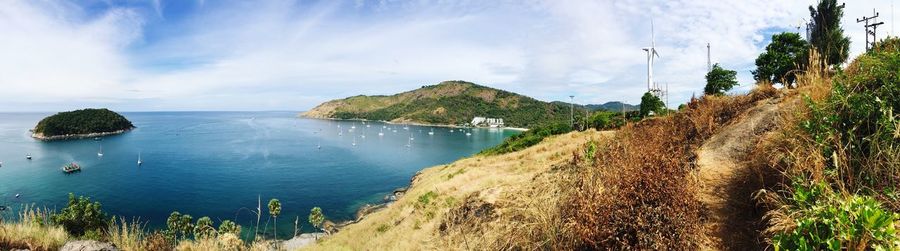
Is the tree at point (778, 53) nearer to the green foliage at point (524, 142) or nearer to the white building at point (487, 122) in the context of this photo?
the green foliage at point (524, 142)

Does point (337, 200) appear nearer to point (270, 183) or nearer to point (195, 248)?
point (270, 183)

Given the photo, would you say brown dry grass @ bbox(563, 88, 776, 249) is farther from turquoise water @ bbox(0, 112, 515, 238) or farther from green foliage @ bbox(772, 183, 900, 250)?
turquoise water @ bbox(0, 112, 515, 238)

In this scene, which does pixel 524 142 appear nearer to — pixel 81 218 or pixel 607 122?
pixel 607 122

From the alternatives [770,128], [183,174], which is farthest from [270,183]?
[770,128]

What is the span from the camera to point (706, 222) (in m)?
5.32

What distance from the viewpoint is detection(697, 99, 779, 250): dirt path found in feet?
16.6

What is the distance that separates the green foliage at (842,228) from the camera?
3227mm

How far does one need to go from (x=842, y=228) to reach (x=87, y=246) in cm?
1030

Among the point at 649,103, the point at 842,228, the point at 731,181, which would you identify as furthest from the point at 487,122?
the point at 842,228

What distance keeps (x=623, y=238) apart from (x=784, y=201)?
6.05 feet

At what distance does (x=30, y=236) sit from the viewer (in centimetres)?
724

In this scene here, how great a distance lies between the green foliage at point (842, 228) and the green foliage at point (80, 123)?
183644 millimetres

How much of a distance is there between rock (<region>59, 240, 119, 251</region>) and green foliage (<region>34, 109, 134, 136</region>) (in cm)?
17422

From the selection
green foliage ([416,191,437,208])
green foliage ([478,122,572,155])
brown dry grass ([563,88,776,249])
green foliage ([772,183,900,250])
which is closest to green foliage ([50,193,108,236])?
green foliage ([416,191,437,208])
